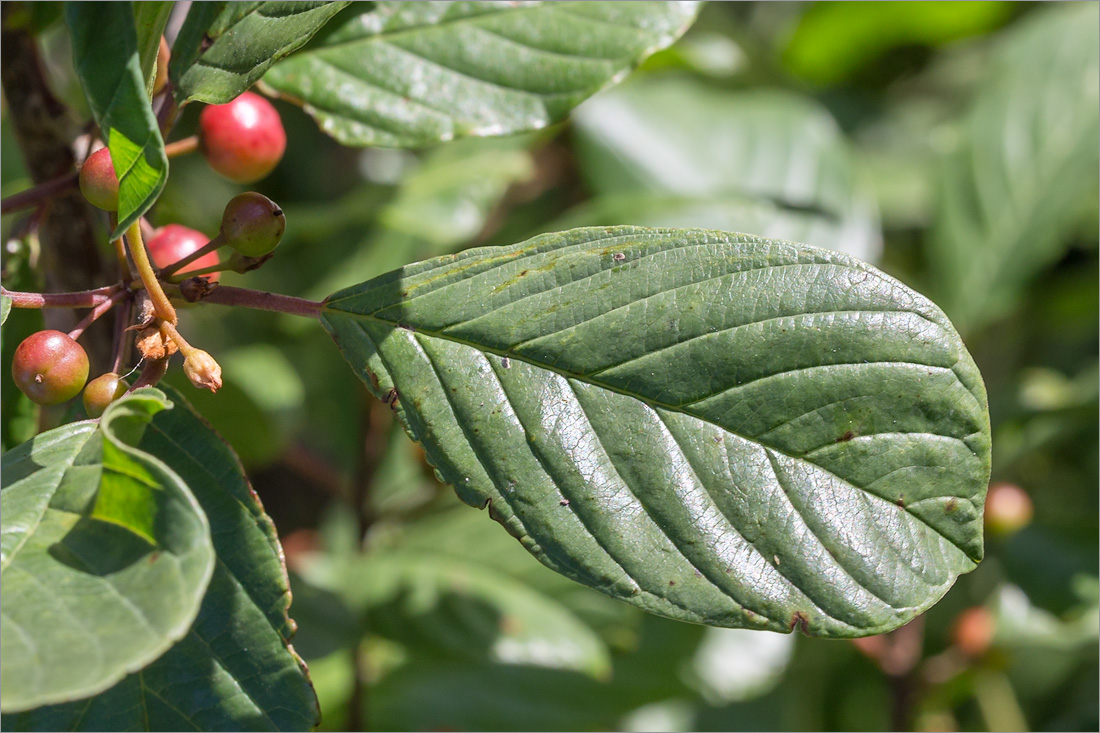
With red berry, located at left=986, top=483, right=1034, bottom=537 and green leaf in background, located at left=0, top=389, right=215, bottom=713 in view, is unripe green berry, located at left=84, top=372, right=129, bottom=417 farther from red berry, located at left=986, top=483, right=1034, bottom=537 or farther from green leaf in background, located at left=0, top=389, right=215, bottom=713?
red berry, located at left=986, top=483, right=1034, bottom=537

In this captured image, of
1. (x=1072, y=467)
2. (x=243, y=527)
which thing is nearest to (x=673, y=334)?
(x=243, y=527)

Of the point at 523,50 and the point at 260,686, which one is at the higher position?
the point at 523,50

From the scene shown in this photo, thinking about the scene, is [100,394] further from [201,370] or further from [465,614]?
[465,614]

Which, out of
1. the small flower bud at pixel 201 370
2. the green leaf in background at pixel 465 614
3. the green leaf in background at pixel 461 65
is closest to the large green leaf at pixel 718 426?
the small flower bud at pixel 201 370

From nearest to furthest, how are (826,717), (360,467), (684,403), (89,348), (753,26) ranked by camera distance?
(684,403), (89,348), (360,467), (826,717), (753,26)

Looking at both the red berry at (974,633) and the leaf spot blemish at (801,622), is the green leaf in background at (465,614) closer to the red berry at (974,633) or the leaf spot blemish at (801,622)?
the red berry at (974,633)

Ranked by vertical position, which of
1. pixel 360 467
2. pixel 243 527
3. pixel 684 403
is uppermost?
pixel 684 403

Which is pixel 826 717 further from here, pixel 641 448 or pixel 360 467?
pixel 641 448
